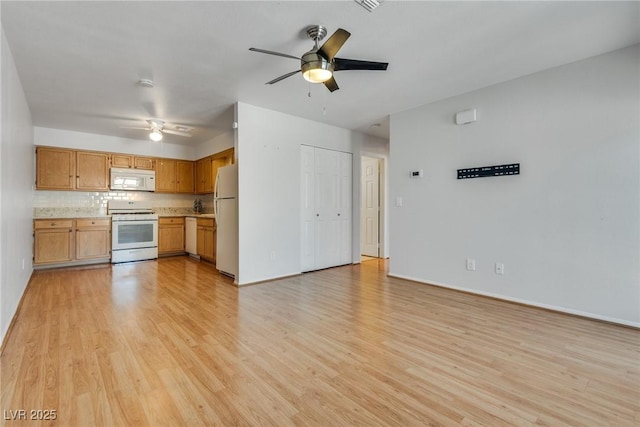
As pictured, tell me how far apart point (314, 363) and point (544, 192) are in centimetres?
294

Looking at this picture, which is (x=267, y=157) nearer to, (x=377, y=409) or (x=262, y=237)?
(x=262, y=237)

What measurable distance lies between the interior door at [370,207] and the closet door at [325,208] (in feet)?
3.47

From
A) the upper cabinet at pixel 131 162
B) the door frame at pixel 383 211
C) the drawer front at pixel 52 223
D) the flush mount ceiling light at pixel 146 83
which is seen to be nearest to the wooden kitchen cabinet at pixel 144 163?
the upper cabinet at pixel 131 162

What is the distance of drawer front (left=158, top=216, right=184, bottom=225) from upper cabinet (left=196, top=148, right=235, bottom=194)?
74 centimetres

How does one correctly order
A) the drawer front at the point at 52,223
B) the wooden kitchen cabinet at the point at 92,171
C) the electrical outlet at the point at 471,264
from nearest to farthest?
1. the electrical outlet at the point at 471,264
2. the drawer front at the point at 52,223
3. the wooden kitchen cabinet at the point at 92,171

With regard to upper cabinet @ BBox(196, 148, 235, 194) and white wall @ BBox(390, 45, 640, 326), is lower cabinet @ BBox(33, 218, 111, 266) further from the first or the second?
white wall @ BBox(390, 45, 640, 326)

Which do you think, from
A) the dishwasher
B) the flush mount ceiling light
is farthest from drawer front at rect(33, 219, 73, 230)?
the flush mount ceiling light

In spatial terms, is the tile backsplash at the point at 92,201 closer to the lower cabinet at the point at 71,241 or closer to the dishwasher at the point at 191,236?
the lower cabinet at the point at 71,241

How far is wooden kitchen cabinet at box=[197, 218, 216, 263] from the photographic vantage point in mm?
5477

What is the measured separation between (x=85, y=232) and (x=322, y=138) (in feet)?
15.5

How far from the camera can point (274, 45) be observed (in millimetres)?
2568

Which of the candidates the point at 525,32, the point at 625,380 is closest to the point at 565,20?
the point at 525,32

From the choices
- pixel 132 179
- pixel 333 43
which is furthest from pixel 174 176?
pixel 333 43

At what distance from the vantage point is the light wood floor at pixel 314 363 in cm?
156
